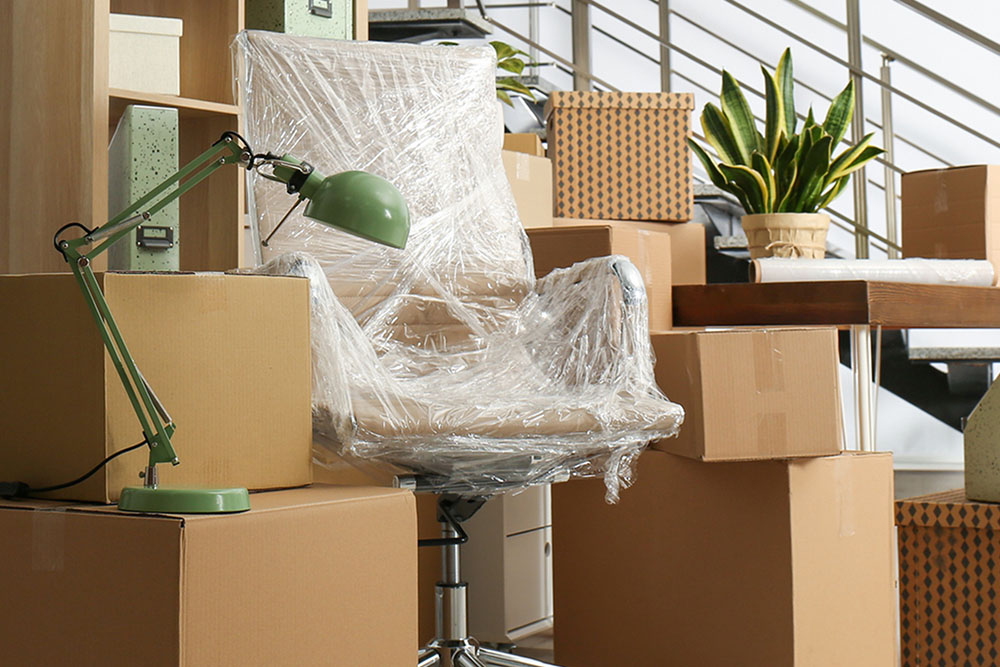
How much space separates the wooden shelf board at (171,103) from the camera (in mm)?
1865

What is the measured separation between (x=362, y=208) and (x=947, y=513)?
1.10 m

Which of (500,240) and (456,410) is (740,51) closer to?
(500,240)

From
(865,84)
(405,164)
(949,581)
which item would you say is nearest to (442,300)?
(405,164)

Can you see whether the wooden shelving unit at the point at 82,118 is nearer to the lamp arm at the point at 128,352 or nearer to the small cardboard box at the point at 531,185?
the small cardboard box at the point at 531,185

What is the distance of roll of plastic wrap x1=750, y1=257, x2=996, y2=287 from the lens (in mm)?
2217

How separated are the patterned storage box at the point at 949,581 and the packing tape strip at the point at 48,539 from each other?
1.24 m

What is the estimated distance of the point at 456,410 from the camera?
49.3 inches

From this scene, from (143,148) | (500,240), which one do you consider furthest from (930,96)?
(143,148)

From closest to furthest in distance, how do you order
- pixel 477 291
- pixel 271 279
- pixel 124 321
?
pixel 124 321 < pixel 271 279 < pixel 477 291

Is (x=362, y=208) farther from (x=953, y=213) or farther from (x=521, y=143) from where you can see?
(x=953, y=213)

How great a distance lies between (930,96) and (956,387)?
3.26 feet

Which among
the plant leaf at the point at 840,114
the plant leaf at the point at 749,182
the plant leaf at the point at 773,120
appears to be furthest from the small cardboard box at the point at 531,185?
the plant leaf at the point at 840,114

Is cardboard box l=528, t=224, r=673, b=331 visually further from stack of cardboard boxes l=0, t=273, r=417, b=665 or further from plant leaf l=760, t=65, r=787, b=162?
stack of cardboard boxes l=0, t=273, r=417, b=665

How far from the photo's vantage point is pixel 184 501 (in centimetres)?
96
